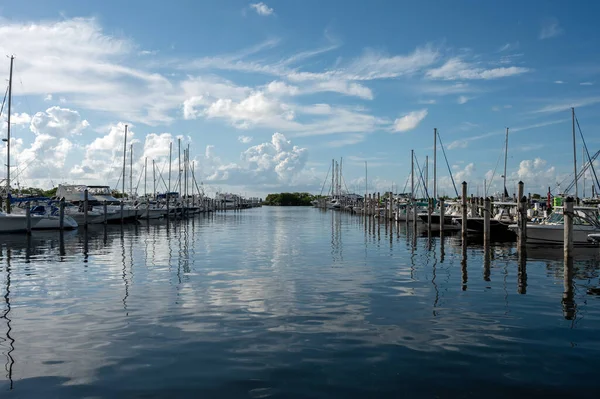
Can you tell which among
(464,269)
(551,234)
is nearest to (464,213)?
(551,234)

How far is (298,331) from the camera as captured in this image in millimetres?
12172

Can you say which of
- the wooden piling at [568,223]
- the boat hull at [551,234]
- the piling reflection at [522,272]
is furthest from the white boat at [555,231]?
the wooden piling at [568,223]

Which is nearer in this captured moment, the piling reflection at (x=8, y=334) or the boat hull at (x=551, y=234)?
the piling reflection at (x=8, y=334)

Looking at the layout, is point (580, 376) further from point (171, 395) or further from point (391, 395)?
point (171, 395)

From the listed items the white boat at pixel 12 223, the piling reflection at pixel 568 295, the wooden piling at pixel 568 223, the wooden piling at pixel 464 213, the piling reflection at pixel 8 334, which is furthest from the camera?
the white boat at pixel 12 223

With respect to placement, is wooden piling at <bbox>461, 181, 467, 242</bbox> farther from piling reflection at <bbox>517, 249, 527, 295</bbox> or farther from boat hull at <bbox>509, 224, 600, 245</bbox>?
piling reflection at <bbox>517, 249, 527, 295</bbox>

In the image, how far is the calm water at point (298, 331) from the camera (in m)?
8.80

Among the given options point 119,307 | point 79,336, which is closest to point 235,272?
point 119,307

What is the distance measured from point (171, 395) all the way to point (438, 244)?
31737 mm

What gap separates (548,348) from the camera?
10859mm

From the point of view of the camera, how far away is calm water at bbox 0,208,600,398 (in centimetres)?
880

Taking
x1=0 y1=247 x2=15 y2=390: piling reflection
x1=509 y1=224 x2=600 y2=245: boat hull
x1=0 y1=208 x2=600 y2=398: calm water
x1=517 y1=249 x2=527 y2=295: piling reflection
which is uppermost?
x1=509 y1=224 x2=600 y2=245: boat hull

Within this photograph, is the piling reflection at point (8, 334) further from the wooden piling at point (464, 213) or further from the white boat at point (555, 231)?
the wooden piling at point (464, 213)

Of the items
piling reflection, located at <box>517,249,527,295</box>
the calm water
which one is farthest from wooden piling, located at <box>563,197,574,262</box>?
piling reflection, located at <box>517,249,527,295</box>
